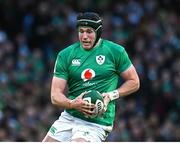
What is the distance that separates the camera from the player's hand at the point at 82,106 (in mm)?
9688

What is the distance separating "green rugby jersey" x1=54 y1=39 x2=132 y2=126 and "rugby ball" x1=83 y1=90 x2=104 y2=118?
1.08 feet

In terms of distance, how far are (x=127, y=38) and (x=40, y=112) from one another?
10.8 feet

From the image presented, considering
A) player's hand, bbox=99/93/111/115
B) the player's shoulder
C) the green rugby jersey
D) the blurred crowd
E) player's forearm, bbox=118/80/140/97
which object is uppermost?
the player's shoulder

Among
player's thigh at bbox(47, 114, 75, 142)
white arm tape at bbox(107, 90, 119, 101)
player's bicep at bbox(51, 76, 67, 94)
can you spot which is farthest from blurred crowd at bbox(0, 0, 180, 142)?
white arm tape at bbox(107, 90, 119, 101)

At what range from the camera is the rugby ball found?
9680mm

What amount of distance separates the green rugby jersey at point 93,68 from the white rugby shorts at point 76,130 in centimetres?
6

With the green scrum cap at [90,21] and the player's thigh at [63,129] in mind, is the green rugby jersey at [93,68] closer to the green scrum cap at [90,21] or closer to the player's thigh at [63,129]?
the player's thigh at [63,129]

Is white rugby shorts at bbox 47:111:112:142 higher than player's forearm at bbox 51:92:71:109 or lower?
lower

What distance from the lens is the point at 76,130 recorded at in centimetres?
1002

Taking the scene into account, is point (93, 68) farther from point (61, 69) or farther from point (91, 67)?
point (61, 69)

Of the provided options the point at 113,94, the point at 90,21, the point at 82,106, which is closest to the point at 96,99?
A: the point at 82,106

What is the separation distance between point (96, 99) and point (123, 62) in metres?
0.69

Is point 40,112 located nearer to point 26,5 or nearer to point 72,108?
point 26,5

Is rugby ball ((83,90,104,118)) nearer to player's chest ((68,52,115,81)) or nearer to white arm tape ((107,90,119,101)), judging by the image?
white arm tape ((107,90,119,101))
